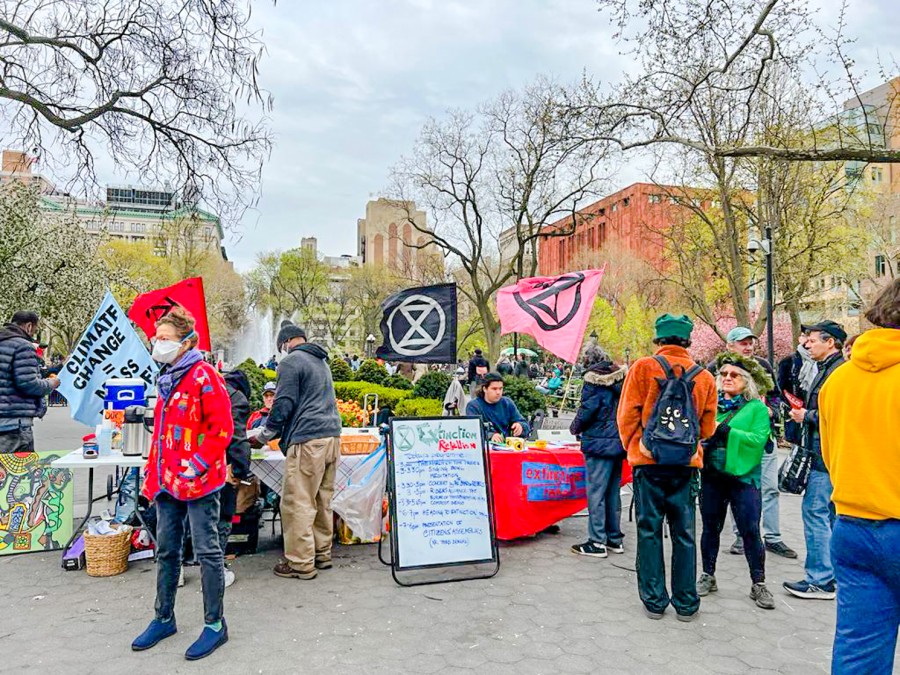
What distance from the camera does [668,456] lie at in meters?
4.15

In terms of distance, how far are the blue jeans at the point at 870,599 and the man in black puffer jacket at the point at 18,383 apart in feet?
20.6

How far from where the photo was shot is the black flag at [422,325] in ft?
20.3

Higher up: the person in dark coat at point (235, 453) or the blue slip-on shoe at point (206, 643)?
the person in dark coat at point (235, 453)

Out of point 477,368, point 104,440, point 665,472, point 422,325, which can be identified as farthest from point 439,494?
point 477,368

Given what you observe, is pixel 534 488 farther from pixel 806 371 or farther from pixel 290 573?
pixel 806 371

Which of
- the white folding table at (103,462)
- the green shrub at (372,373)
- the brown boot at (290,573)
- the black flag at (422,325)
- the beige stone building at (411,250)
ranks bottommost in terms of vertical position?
the brown boot at (290,573)

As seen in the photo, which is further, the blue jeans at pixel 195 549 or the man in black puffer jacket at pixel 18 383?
the man in black puffer jacket at pixel 18 383

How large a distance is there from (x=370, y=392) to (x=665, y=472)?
1139 cm

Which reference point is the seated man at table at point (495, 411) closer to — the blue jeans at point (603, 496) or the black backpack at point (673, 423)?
the blue jeans at point (603, 496)

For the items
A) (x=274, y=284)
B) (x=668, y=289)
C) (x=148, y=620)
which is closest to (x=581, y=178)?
(x=668, y=289)

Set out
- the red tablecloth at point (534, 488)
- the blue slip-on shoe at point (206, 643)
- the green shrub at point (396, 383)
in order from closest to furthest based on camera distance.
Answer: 1. the blue slip-on shoe at point (206, 643)
2. the red tablecloth at point (534, 488)
3. the green shrub at point (396, 383)

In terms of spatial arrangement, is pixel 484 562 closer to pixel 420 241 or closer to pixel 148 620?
pixel 148 620

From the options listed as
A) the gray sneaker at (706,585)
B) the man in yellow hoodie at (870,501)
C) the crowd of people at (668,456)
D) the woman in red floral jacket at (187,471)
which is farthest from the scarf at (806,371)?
the woman in red floral jacket at (187,471)

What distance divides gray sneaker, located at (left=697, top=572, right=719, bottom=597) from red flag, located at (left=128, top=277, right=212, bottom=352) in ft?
16.9
